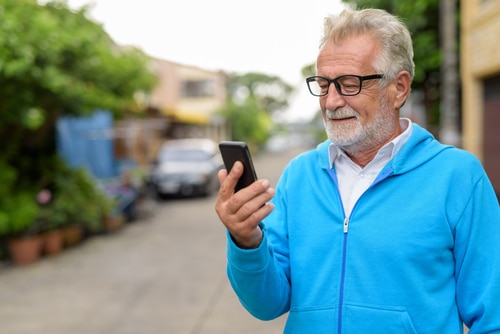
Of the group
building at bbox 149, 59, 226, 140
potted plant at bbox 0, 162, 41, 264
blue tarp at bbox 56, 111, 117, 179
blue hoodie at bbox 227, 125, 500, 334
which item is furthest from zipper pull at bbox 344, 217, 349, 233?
building at bbox 149, 59, 226, 140

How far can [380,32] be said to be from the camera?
164 cm

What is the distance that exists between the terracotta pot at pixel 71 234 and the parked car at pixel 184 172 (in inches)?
244

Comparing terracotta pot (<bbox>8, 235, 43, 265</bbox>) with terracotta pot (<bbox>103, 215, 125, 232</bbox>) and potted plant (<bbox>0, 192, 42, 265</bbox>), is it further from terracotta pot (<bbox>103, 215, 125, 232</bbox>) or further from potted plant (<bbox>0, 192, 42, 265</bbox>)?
terracotta pot (<bbox>103, 215, 125, 232</bbox>)

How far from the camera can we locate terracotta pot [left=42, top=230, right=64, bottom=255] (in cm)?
797

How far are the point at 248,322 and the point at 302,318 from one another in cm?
362

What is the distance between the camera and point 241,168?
56.2 inches

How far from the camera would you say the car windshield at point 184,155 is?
1588cm

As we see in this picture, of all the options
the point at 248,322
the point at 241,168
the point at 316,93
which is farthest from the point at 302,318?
the point at 248,322

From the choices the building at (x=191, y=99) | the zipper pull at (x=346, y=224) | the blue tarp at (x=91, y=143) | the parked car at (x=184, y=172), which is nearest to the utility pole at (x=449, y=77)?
the zipper pull at (x=346, y=224)

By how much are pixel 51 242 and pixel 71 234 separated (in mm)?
648

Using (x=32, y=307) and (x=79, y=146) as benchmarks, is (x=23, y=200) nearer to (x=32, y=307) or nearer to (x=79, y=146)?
(x=32, y=307)

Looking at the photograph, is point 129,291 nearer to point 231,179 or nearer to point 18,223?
point 18,223

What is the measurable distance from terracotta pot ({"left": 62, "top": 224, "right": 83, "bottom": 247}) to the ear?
25.2 feet

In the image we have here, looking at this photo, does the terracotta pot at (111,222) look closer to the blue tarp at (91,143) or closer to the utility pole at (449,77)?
the blue tarp at (91,143)
